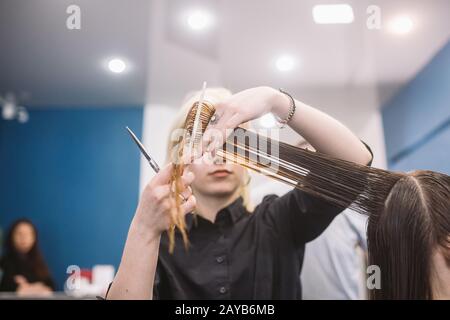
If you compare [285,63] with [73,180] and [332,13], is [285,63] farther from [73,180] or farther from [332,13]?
[73,180]

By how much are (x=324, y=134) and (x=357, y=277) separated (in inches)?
13.5

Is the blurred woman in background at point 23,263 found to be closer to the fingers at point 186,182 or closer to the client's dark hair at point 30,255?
the client's dark hair at point 30,255

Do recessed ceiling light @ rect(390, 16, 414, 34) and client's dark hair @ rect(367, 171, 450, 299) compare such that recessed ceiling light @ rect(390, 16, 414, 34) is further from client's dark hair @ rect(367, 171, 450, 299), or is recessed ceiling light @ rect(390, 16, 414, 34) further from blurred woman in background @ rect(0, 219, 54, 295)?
blurred woman in background @ rect(0, 219, 54, 295)

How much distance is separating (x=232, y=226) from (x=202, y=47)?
361mm

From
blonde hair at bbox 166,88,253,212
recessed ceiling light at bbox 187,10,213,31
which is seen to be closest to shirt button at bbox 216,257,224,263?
blonde hair at bbox 166,88,253,212

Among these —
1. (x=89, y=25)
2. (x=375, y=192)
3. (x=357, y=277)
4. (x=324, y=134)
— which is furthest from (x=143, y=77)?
(x=357, y=277)

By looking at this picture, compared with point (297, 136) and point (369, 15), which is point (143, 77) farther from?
point (369, 15)

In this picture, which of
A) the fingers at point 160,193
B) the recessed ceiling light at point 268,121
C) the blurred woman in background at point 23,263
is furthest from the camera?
the blurred woman in background at point 23,263

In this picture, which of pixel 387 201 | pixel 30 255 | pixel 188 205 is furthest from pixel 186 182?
pixel 30 255

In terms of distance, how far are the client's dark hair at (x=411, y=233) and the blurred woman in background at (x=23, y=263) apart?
591mm

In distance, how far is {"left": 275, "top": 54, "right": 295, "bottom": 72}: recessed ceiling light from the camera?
2.46 feet

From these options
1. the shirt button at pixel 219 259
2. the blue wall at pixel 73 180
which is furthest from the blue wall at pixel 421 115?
the blue wall at pixel 73 180

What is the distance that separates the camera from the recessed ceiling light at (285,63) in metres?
0.75
